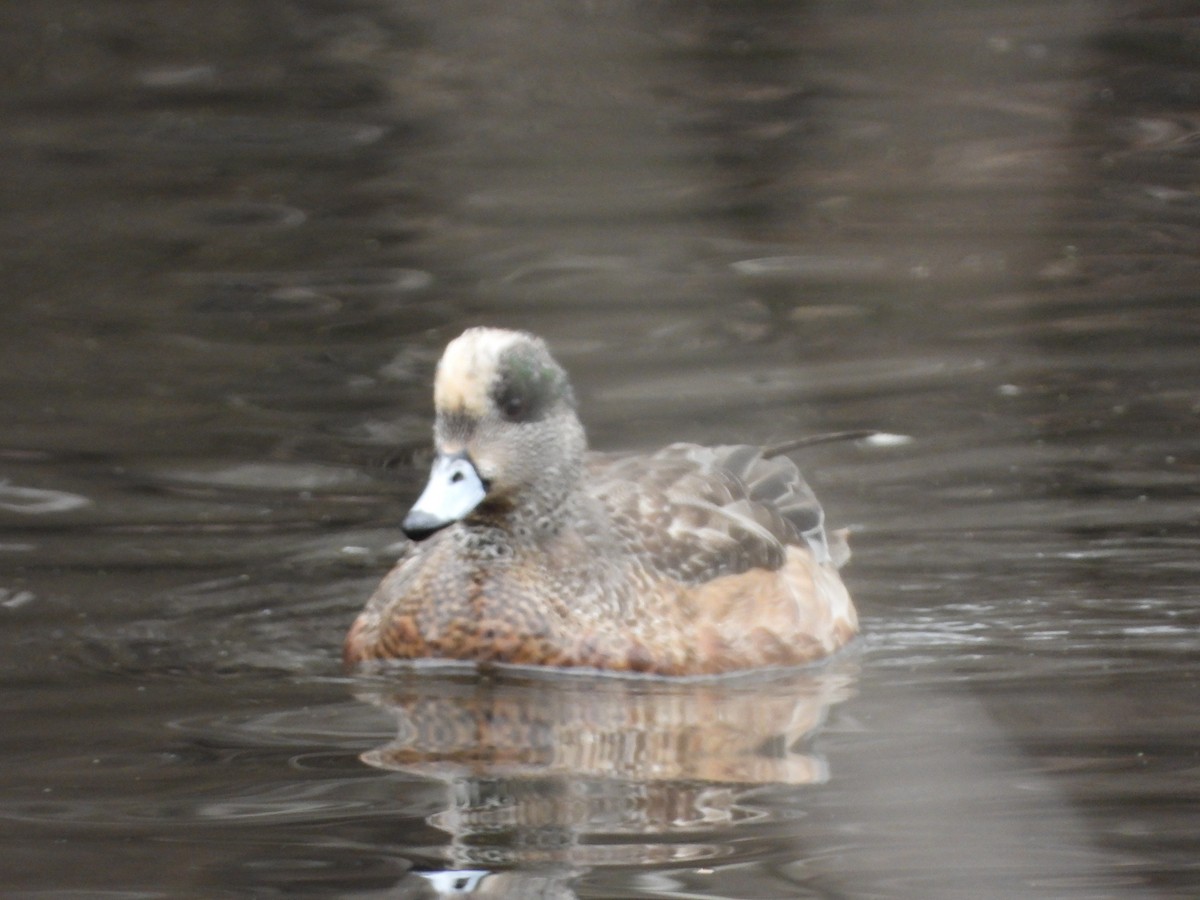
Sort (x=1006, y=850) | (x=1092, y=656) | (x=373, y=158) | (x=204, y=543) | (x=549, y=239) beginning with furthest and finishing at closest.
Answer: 1. (x=373, y=158)
2. (x=549, y=239)
3. (x=204, y=543)
4. (x=1092, y=656)
5. (x=1006, y=850)

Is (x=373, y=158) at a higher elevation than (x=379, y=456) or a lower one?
higher

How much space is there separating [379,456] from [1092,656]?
Answer: 3477 mm

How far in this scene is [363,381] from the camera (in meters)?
11.3

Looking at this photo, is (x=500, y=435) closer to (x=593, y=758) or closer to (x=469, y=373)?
(x=469, y=373)

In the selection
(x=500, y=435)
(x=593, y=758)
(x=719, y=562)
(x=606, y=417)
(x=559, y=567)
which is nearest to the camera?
(x=593, y=758)

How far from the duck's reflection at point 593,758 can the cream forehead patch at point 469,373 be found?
882 millimetres

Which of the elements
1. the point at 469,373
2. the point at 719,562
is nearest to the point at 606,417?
the point at 719,562

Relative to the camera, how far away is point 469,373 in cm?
749

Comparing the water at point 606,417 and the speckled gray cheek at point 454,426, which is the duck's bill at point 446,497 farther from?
the water at point 606,417

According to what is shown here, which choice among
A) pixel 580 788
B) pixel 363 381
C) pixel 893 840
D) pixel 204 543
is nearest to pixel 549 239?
pixel 363 381

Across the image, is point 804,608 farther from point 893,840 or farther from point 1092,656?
point 893,840

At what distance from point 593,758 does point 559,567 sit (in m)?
1.14

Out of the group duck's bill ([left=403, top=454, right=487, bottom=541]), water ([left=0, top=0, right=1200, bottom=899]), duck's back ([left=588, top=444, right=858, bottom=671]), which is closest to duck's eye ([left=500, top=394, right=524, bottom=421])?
duck's bill ([left=403, top=454, right=487, bottom=541])

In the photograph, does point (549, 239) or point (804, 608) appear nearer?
point (804, 608)
